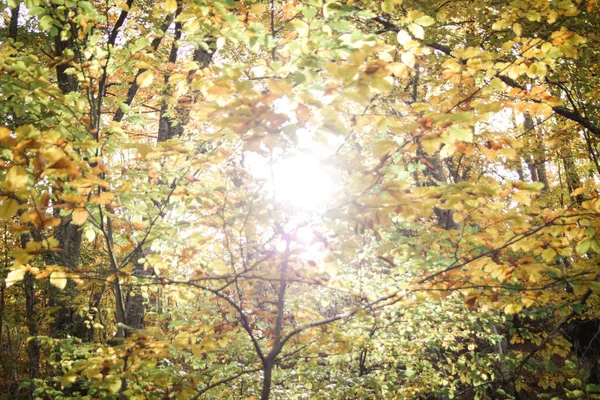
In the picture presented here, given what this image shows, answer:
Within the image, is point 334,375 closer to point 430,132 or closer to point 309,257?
point 309,257

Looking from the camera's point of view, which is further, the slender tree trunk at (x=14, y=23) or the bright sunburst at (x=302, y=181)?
the slender tree trunk at (x=14, y=23)

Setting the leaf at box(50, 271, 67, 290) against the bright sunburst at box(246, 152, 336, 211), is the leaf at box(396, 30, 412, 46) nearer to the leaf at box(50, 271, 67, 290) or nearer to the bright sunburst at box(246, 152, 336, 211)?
the bright sunburst at box(246, 152, 336, 211)

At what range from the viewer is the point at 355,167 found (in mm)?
1757

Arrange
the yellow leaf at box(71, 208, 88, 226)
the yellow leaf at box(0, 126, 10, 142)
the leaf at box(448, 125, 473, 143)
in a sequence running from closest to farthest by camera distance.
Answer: the yellow leaf at box(0, 126, 10, 142) < the leaf at box(448, 125, 473, 143) < the yellow leaf at box(71, 208, 88, 226)

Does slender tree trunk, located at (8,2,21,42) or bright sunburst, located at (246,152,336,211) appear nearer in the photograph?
bright sunburst, located at (246,152,336,211)

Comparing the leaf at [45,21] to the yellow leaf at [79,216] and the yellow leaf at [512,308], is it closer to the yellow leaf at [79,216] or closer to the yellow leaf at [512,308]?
the yellow leaf at [79,216]

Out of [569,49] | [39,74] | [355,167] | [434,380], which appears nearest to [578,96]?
[569,49]

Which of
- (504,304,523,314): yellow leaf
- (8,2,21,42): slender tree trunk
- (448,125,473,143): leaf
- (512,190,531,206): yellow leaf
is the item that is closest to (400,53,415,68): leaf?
(448,125,473,143): leaf

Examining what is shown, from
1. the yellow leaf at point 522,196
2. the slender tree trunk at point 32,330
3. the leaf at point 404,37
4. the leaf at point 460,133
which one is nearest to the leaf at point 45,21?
the leaf at point 404,37

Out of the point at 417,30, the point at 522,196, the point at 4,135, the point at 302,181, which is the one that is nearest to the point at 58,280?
the point at 4,135

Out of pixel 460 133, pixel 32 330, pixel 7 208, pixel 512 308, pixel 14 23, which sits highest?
pixel 14 23

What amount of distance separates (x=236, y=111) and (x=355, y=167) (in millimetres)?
629

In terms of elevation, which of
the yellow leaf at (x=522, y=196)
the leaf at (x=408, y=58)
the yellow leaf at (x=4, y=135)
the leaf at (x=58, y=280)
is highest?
the leaf at (x=408, y=58)

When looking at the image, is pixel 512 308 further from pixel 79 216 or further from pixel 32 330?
pixel 32 330
